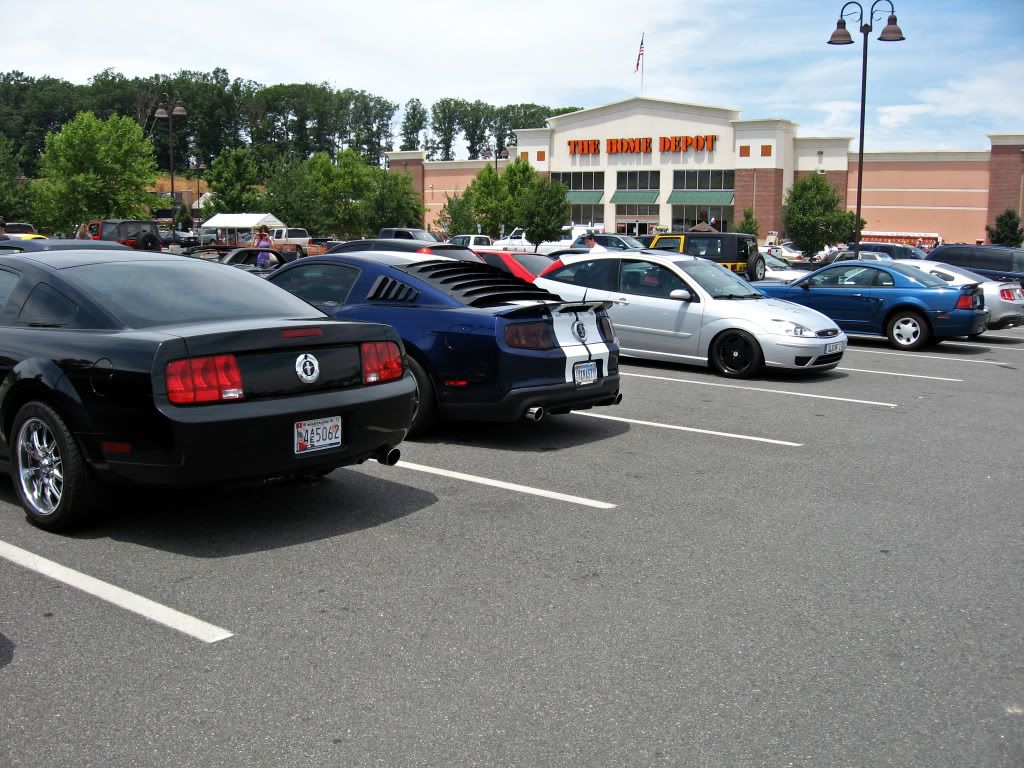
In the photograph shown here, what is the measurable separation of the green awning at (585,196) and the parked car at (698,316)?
7574 cm

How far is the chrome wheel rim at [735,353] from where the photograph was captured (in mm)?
12344

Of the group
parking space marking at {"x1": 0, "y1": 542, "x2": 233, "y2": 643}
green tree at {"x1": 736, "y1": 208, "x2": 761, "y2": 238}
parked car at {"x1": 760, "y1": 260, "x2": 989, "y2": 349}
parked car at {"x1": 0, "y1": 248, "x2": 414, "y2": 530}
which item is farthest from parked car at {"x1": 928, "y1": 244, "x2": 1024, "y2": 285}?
green tree at {"x1": 736, "y1": 208, "x2": 761, "y2": 238}

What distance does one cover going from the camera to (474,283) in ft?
27.6

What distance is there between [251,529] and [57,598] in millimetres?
1286

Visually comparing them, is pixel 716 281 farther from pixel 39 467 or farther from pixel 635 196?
pixel 635 196

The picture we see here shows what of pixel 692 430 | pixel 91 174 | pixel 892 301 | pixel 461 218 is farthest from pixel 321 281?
pixel 461 218

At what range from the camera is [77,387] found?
5.24m

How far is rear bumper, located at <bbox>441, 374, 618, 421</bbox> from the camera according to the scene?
7727mm

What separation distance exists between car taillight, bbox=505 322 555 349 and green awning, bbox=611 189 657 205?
3136 inches

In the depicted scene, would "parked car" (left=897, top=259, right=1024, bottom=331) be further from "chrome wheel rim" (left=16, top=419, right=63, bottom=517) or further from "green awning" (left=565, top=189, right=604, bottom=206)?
"green awning" (left=565, top=189, right=604, bottom=206)

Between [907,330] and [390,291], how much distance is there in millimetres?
11024

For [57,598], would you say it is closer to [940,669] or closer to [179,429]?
[179,429]

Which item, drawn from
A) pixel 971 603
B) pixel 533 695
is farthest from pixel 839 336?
pixel 533 695

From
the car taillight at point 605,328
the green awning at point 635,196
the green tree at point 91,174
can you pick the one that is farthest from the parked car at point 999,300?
the green awning at point 635,196
